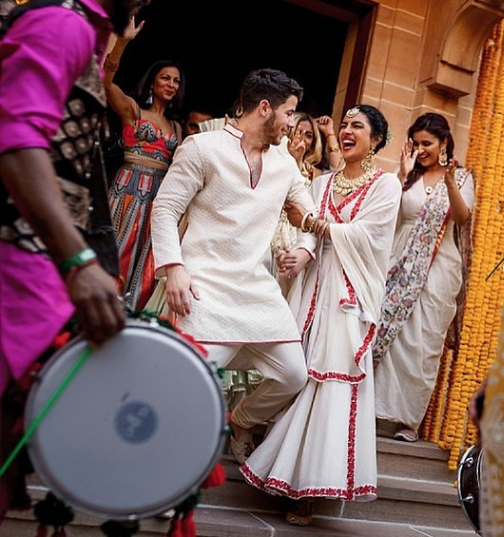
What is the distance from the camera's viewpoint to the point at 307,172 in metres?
5.11

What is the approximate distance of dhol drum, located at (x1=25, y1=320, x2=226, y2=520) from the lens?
5.21 feet

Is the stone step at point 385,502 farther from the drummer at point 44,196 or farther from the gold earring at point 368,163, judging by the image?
the drummer at point 44,196

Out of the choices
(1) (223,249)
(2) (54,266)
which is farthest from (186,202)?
(2) (54,266)

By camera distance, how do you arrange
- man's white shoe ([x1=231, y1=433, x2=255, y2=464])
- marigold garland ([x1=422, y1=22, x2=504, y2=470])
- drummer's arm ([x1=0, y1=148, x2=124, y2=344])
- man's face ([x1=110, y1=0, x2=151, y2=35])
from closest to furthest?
drummer's arm ([x1=0, y1=148, x2=124, y2=344]) < man's face ([x1=110, y1=0, x2=151, y2=35]) < man's white shoe ([x1=231, y1=433, x2=255, y2=464]) < marigold garland ([x1=422, y1=22, x2=504, y2=470])

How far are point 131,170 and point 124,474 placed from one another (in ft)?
11.0

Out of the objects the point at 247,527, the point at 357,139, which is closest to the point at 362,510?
the point at 247,527

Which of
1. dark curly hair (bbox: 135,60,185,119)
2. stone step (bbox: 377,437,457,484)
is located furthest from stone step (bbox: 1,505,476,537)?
dark curly hair (bbox: 135,60,185,119)

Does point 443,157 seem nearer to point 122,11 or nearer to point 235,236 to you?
point 235,236

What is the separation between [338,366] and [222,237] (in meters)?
0.88

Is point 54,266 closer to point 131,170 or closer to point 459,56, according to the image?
point 131,170

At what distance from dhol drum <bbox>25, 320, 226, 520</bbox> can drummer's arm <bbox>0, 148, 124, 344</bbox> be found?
0.08m

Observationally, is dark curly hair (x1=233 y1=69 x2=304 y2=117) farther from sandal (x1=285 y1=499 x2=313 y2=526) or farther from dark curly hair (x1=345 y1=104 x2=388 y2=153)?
sandal (x1=285 y1=499 x2=313 y2=526)

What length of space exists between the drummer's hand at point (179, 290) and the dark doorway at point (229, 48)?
534 centimetres

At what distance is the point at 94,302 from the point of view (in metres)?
1.54
